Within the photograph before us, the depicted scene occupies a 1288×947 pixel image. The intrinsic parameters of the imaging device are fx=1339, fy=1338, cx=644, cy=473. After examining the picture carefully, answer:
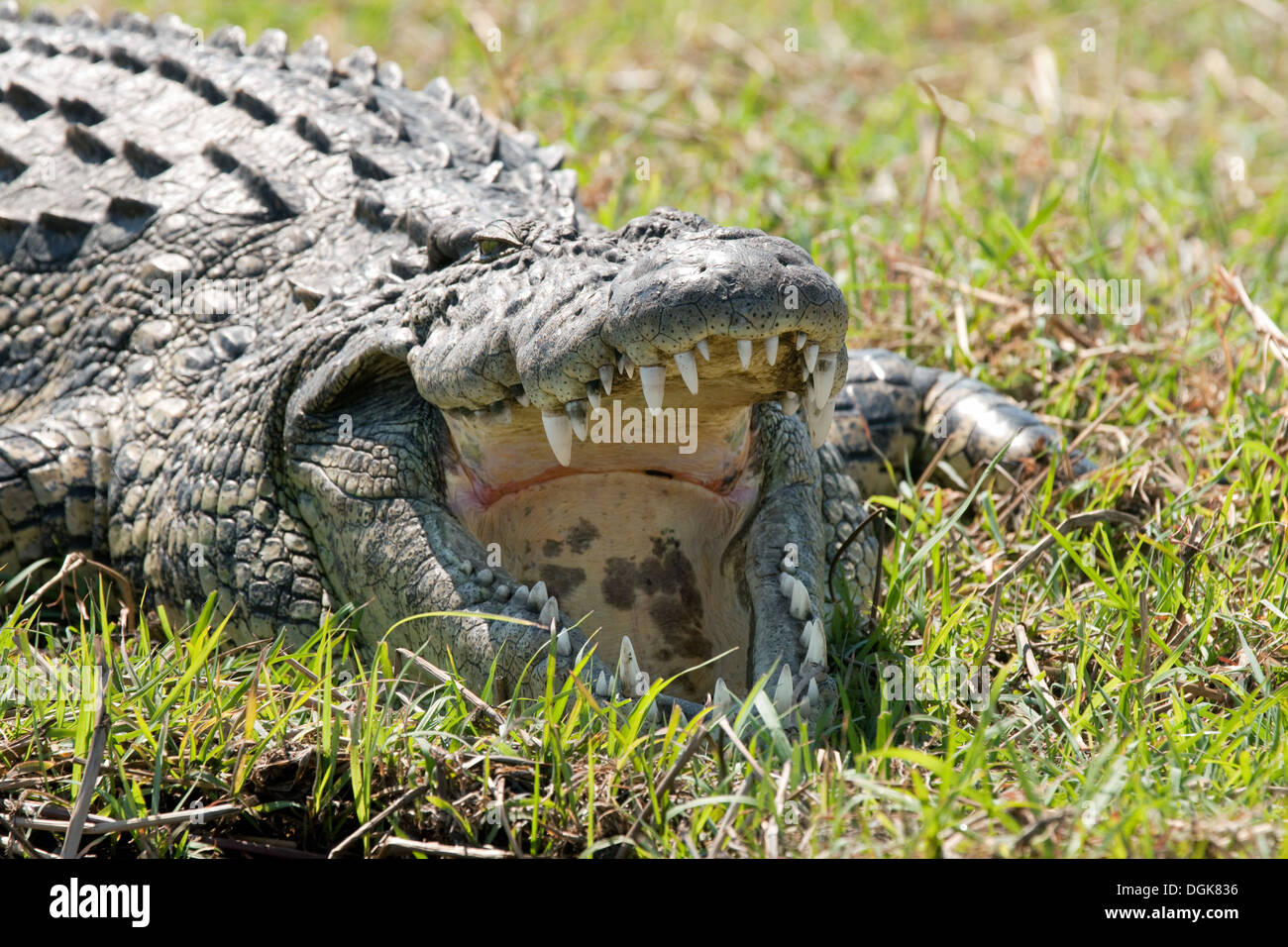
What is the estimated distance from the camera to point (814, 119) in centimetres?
685

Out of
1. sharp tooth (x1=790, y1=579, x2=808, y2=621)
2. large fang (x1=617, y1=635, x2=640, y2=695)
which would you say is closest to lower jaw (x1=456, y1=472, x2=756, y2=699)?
sharp tooth (x1=790, y1=579, x2=808, y2=621)

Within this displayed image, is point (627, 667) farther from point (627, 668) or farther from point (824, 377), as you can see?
point (824, 377)

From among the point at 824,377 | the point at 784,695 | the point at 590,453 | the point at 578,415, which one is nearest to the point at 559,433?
the point at 578,415

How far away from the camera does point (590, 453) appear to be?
10.2 feet

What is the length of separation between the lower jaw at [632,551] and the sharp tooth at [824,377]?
56 cm

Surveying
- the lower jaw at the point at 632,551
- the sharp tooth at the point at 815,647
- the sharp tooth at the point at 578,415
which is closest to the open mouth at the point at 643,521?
the lower jaw at the point at 632,551

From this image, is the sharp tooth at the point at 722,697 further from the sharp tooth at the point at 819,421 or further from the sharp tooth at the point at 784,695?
the sharp tooth at the point at 819,421

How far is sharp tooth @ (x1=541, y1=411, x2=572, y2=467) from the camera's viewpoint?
105 inches

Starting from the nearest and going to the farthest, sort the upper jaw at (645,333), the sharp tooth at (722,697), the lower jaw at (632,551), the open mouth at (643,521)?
the upper jaw at (645,333), the sharp tooth at (722,697), the open mouth at (643,521), the lower jaw at (632,551)

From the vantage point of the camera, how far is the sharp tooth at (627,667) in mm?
2643

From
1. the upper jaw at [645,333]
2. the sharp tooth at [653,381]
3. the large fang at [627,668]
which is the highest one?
the upper jaw at [645,333]

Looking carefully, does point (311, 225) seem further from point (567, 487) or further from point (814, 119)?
point (814, 119)

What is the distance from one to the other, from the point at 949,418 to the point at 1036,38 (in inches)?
196

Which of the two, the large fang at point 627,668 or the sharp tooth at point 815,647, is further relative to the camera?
the sharp tooth at point 815,647
